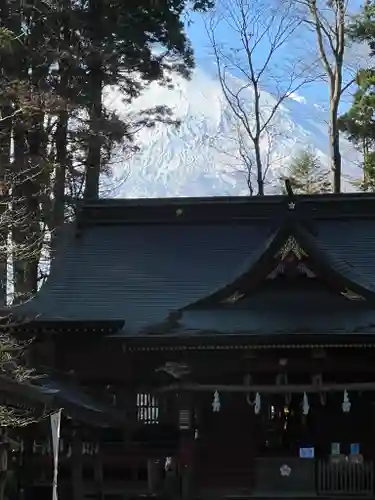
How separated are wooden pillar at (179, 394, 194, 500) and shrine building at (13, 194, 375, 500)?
0.05 feet

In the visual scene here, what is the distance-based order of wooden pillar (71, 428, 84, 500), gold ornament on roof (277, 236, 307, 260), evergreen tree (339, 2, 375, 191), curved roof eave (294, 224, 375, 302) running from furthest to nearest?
evergreen tree (339, 2, 375, 191) → gold ornament on roof (277, 236, 307, 260) → curved roof eave (294, 224, 375, 302) → wooden pillar (71, 428, 84, 500)

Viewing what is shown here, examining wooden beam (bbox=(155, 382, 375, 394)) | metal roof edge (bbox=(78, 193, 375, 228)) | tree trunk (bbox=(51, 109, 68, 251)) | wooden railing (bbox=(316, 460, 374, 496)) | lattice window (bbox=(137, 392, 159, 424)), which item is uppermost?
tree trunk (bbox=(51, 109, 68, 251))

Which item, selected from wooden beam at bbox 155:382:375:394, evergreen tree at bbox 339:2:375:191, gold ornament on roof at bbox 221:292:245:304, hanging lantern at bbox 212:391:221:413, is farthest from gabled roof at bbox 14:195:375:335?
evergreen tree at bbox 339:2:375:191

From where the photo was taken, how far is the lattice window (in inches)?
495

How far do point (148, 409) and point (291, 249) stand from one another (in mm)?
3711

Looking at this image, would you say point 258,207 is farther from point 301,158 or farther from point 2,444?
point 301,158

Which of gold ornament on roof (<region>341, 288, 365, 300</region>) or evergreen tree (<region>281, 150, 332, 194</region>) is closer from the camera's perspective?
gold ornament on roof (<region>341, 288, 365, 300</region>)

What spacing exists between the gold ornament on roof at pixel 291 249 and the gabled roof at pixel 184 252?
0.27 feet

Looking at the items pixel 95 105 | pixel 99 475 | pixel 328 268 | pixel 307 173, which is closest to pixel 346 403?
pixel 328 268

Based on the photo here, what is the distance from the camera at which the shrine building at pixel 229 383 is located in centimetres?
1137

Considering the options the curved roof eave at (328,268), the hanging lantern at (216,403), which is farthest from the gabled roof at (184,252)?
the hanging lantern at (216,403)

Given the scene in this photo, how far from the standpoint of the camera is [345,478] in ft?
37.2

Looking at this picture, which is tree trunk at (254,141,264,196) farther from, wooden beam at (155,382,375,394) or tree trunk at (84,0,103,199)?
wooden beam at (155,382,375,394)

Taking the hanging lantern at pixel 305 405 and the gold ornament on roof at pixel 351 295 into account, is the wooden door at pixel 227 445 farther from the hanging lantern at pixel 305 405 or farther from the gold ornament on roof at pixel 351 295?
the gold ornament on roof at pixel 351 295
